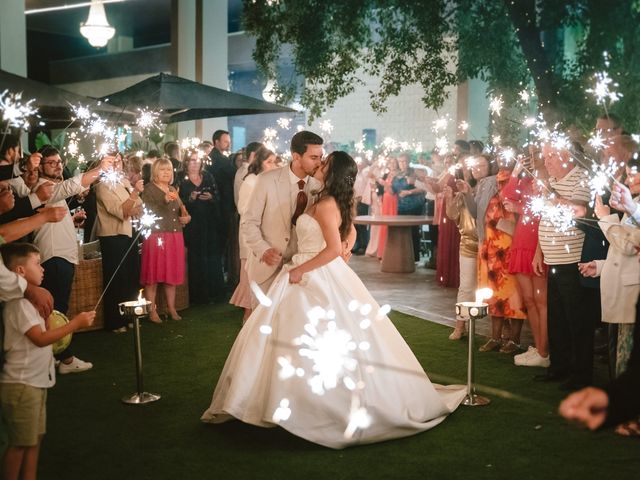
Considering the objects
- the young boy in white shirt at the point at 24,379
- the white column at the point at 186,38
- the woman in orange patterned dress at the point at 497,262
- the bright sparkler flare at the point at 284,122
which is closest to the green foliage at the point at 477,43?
the woman in orange patterned dress at the point at 497,262

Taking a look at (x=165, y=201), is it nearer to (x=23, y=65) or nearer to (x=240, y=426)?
(x=240, y=426)

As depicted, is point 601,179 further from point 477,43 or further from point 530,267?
point 477,43

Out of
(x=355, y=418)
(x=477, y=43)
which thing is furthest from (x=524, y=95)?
(x=355, y=418)

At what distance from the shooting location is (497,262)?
7020 mm

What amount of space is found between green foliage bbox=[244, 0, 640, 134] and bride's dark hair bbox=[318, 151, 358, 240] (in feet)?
15.7

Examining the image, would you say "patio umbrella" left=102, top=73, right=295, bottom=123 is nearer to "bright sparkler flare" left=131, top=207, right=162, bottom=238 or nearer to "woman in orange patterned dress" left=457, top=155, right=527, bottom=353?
"bright sparkler flare" left=131, top=207, right=162, bottom=238

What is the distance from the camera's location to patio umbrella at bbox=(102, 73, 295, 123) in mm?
9094

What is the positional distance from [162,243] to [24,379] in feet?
15.8

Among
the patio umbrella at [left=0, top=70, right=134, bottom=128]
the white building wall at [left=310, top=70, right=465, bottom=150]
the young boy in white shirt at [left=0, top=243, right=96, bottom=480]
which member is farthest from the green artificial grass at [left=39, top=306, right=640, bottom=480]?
the white building wall at [left=310, top=70, right=465, bottom=150]

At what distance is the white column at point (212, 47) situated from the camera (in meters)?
14.6

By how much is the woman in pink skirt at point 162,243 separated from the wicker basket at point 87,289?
525 millimetres

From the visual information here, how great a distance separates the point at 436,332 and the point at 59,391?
11.7ft

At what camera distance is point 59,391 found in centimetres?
590

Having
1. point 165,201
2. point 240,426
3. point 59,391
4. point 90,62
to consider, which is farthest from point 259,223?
point 90,62
